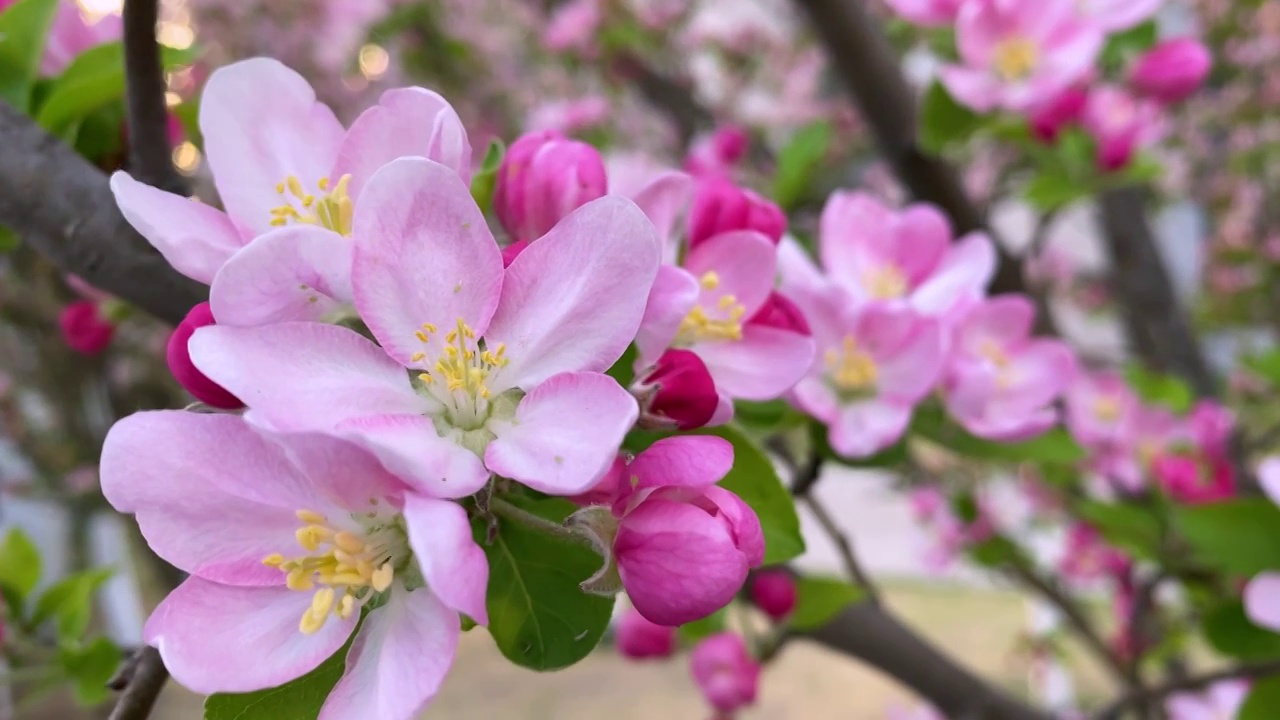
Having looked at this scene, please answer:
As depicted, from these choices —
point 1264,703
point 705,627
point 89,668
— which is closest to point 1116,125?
point 1264,703

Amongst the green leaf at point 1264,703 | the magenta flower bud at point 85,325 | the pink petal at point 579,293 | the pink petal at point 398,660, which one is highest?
the magenta flower bud at point 85,325

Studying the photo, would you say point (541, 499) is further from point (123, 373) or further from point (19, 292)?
point (123, 373)

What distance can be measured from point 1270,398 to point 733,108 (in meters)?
1.43

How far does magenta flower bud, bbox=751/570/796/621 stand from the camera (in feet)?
2.26

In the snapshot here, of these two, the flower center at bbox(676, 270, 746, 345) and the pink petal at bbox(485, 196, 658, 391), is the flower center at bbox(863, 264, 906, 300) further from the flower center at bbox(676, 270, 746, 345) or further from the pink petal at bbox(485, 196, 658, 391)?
the pink petal at bbox(485, 196, 658, 391)

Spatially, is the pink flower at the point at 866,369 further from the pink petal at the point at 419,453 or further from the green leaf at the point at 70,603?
the green leaf at the point at 70,603

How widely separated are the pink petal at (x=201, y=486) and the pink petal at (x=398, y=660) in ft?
0.14

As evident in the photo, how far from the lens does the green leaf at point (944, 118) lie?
2.67 feet

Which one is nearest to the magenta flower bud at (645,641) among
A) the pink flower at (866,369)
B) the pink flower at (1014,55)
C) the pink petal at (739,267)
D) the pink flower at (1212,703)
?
the pink flower at (866,369)

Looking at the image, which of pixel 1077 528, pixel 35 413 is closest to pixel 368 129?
pixel 1077 528

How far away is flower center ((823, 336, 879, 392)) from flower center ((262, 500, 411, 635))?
31 centimetres

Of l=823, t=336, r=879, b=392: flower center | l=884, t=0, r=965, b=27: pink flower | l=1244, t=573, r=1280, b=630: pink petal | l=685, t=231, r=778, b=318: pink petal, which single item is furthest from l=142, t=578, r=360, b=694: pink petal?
l=884, t=0, r=965, b=27: pink flower

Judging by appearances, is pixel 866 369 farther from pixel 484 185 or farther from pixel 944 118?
pixel 944 118

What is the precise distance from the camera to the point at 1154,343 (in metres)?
1.69
